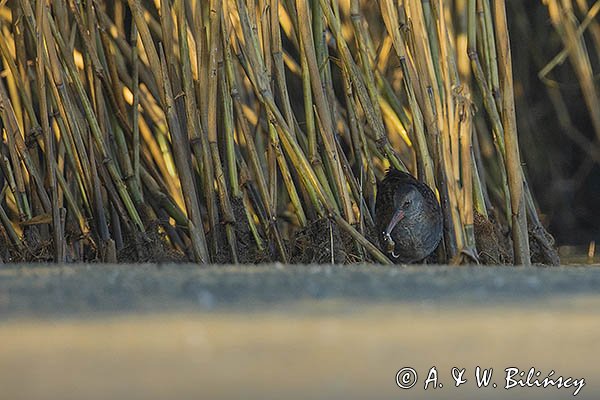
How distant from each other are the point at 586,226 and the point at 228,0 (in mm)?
2559

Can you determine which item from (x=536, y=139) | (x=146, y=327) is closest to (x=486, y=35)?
(x=146, y=327)

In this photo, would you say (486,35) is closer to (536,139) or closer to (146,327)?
(146,327)

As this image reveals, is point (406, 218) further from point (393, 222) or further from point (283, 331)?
point (283, 331)

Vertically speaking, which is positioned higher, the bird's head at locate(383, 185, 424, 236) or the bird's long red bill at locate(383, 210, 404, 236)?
the bird's head at locate(383, 185, 424, 236)

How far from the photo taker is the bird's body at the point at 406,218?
299 cm

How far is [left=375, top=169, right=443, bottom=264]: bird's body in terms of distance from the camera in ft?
9.80

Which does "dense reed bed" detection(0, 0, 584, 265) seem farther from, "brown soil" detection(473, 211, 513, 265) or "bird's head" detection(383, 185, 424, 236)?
"bird's head" detection(383, 185, 424, 236)

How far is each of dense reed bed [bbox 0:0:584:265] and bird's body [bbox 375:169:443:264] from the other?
0.16 meters

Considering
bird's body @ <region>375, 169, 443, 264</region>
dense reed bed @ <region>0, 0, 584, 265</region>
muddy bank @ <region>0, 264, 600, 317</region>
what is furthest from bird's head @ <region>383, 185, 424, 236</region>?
muddy bank @ <region>0, 264, 600, 317</region>

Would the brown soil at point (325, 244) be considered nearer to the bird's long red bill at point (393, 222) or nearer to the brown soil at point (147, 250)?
the brown soil at point (147, 250)

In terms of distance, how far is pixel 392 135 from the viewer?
312 centimetres

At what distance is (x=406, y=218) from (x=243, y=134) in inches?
21.8

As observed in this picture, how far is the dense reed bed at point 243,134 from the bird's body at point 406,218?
16 centimetres

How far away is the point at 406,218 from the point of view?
9.89ft
